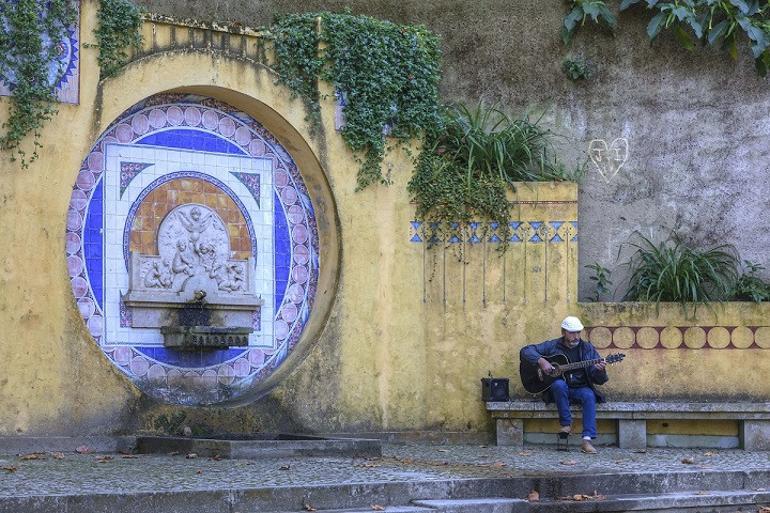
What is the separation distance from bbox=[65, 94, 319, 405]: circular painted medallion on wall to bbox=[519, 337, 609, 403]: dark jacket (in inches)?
84.7

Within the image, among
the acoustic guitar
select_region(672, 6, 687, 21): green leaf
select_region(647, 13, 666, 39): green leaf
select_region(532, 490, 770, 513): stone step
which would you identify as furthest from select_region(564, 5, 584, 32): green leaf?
select_region(532, 490, 770, 513): stone step

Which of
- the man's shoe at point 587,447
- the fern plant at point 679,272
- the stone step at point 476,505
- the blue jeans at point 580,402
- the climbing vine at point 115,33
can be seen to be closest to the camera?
the stone step at point 476,505

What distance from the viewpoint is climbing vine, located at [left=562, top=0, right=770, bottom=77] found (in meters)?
14.0

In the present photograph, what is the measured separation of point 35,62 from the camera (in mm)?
11047

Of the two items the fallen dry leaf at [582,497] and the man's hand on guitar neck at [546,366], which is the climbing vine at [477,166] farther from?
the fallen dry leaf at [582,497]

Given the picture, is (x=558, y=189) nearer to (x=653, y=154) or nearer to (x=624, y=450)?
(x=653, y=154)

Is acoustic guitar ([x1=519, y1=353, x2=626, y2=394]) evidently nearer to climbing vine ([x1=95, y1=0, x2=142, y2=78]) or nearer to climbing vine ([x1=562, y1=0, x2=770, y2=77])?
climbing vine ([x1=562, y1=0, x2=770, y2=77])

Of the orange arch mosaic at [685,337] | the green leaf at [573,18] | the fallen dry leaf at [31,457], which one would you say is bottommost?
the fallen dry leaf at [31,457]

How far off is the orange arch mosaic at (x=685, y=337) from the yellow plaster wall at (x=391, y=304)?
0.06m

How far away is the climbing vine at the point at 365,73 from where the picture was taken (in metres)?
12.7

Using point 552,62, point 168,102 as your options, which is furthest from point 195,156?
point 552,62

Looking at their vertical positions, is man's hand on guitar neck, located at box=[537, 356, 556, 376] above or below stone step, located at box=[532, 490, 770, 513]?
above

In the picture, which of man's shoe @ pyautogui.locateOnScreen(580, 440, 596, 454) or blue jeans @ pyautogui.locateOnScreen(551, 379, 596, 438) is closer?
man's shoe @ pyautogui.locateOnScreen(580, 440, 596, 454)

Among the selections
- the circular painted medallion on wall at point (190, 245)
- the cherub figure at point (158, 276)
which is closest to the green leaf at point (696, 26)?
the circular painted medallion on wall at point (190, 245)
